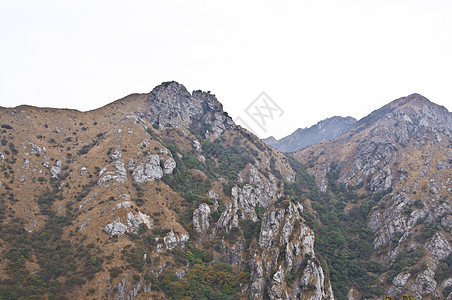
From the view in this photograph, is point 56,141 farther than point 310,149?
No

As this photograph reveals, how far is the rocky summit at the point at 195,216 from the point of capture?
63.9 meters

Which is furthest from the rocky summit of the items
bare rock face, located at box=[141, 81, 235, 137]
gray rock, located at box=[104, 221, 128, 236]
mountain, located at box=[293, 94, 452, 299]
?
bare rock face, located at box=[141, 81, 235, 137]

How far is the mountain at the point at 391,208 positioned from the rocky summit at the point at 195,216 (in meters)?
0.56

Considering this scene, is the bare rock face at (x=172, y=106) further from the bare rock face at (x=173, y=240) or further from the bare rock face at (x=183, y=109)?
the bare rock face at (x=173, y=240)

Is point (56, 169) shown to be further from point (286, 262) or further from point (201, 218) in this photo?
point (286, 262)

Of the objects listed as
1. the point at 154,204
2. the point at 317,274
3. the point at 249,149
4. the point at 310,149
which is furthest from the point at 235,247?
the point at 310,149

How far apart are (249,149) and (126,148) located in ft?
249

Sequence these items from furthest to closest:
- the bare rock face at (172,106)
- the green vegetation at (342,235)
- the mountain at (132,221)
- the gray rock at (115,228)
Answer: the bare rock face at (172,106)
the green vegetation at (342,235)
the gray rock at (115,228)
the mountain at (132,221)

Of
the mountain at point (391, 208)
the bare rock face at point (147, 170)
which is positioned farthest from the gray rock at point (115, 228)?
the mountain at point (391, 208)

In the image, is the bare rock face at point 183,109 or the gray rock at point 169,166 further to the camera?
the bare rock face at point 183,109

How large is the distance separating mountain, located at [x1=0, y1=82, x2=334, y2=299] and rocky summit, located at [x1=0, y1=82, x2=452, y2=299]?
1.37 ft

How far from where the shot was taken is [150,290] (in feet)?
205

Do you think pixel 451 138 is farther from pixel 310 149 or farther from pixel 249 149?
pixel 249 149

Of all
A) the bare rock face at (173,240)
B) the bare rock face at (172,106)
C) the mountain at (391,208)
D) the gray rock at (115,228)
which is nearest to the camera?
the gray rock at (115,228)
